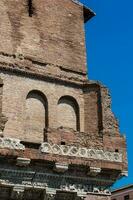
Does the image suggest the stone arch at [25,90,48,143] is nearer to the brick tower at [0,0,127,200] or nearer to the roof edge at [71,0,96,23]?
the brick tower at [0,0,127,200]

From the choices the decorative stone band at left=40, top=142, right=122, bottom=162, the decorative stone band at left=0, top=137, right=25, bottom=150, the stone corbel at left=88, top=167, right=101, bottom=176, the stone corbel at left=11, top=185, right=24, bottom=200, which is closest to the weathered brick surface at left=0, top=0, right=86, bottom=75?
the decorative stone band at left=40, top=142, right=122, bottom=162

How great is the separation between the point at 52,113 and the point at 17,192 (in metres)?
3.87

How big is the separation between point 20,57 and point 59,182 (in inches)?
181

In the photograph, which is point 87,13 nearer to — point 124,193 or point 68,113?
point 68,113

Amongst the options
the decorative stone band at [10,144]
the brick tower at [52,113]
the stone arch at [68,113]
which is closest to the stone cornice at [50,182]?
the brick tower at [52,113]

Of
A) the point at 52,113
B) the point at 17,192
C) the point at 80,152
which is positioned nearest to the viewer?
the point at 17,192

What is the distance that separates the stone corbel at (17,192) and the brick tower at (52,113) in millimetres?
23

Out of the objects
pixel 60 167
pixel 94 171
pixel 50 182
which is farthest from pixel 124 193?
pixel 60 167

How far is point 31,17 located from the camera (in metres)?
16.7

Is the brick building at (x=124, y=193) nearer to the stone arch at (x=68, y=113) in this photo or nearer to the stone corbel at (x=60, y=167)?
the stone arch at (x=68, y=113)

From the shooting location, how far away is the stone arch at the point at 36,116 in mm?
15086

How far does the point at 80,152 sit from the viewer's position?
519 inches

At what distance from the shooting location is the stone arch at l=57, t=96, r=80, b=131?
15.9 meters

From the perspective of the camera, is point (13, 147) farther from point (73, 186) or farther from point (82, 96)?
point (82, 96)
